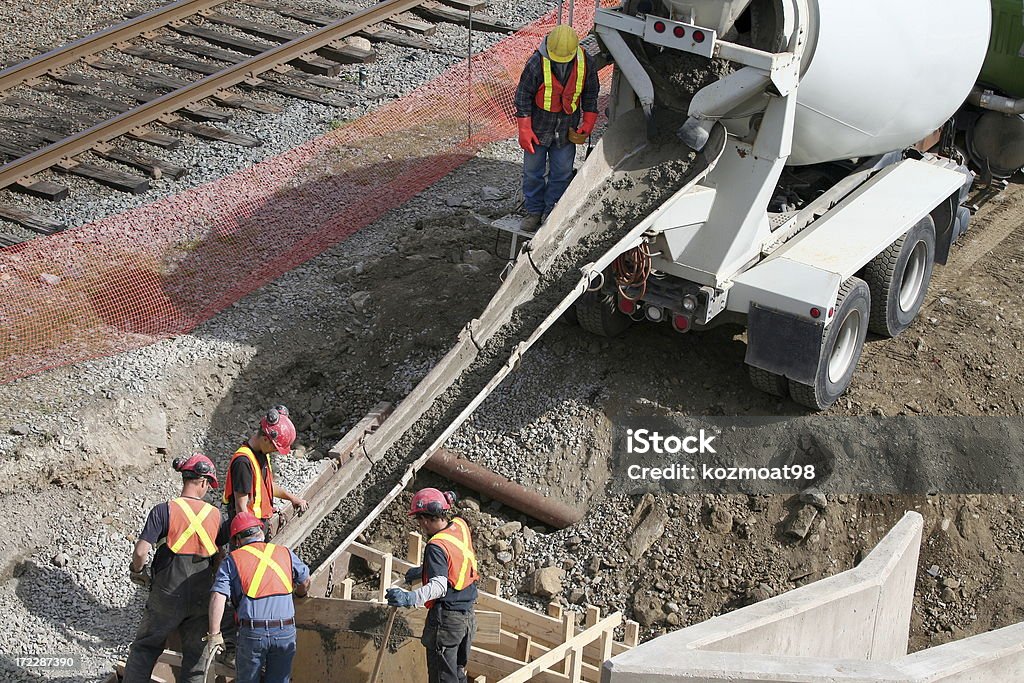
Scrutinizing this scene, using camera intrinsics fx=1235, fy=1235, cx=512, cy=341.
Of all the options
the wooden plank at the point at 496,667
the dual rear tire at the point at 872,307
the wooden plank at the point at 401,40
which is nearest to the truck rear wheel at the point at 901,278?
the dual rear tire at the point at 872,307

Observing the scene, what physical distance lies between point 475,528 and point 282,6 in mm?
7894

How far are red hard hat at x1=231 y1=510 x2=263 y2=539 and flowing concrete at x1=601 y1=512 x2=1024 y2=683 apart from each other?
6.24 ft

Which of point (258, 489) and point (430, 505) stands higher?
point (430, 505)

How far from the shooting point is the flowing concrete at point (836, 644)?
556 cm

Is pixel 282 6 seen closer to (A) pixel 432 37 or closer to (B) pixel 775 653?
(A) pixel 432 37

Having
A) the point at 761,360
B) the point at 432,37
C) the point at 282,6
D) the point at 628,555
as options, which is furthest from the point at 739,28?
the point at 282,6

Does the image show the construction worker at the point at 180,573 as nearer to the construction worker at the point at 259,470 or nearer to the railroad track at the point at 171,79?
the construction worker at the point at 259,470

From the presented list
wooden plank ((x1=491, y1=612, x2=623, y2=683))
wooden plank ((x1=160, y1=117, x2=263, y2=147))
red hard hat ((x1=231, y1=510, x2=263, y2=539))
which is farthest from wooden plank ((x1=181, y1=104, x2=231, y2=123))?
wooden plank ((x1=491, y1=612, x2=623, y2=683))

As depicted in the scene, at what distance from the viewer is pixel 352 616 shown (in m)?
6.47

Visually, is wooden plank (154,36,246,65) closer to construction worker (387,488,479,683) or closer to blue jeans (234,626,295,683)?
construction worker (387,488,479,683)

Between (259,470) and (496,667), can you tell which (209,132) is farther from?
(496,667)

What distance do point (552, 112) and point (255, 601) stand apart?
4.25m

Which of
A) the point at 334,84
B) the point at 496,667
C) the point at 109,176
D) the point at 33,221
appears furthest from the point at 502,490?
Answer: the point at 334,84

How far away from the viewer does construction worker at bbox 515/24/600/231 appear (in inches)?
336
